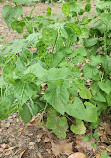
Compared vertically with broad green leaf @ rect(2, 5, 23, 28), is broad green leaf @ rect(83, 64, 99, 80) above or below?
below

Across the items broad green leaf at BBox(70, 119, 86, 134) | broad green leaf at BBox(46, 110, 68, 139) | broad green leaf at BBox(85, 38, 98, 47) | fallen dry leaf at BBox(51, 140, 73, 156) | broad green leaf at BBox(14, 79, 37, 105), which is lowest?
fallen dry leaf at BBox(51, 140, 73, 156)

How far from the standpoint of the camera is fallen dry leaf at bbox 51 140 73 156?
160 centimetres

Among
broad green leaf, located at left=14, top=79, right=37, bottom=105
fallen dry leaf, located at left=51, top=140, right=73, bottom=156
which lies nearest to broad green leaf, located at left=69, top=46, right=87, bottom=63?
broad green leaf, located at left=14, top=79, right=37, bottom=105

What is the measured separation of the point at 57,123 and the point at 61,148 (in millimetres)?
Answer: 303

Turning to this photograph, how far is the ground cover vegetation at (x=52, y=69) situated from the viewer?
2.71ft

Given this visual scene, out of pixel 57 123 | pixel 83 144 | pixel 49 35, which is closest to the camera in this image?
pixel 49 35

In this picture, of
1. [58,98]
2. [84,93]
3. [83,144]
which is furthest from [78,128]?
[58,98]

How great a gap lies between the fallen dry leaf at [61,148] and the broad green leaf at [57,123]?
0.22 m

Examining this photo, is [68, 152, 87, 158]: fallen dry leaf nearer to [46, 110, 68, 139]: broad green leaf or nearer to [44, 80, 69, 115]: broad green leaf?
[46, 110, 68, 139]: broad green leaf

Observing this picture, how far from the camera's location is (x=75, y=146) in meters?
1.67

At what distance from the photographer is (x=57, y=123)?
144 cm

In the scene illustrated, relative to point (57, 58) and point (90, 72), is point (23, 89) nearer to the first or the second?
point (57, 58)

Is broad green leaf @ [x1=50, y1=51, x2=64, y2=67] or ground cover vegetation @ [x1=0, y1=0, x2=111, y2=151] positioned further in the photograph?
broad green leaf @ [x1=50, y1=51, x2=64, y2=67]

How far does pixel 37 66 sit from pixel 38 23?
48 cm
